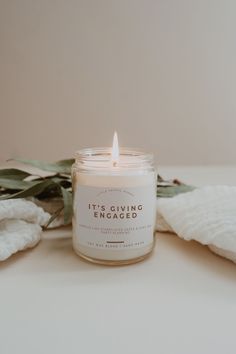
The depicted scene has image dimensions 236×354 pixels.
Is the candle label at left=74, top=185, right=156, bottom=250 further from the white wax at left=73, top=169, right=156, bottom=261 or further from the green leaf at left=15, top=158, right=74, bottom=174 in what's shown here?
the green leaf at left=15, top=158, right=74, bottom=174

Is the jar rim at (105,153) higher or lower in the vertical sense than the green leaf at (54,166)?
higher

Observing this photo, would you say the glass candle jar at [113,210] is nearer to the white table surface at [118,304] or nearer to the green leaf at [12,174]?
the white table surface at [118,304]

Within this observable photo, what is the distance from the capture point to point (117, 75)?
86 cm

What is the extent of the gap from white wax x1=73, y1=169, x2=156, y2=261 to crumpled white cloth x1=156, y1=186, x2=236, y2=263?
5 cm

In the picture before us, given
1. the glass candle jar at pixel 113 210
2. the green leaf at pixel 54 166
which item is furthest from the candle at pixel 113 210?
the green leaf at pixel 54 166

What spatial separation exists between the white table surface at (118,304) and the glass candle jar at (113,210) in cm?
2

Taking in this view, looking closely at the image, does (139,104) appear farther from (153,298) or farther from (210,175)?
(153,298)

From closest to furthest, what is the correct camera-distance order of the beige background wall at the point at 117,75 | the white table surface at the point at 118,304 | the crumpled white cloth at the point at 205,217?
the white table surface at the point at 118,304 < the crumpled white cloth at the point at 205,217 < the beige background wall at the point at 117,75

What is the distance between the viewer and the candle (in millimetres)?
311

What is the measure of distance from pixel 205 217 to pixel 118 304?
5.1 inches

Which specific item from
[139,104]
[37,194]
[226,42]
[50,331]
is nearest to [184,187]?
[37,194]

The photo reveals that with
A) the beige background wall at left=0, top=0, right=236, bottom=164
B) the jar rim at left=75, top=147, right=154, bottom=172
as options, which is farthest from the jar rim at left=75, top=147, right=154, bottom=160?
the beige background wall at left=0, top=0, right=236, bottom=164

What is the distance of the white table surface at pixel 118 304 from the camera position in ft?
0.71

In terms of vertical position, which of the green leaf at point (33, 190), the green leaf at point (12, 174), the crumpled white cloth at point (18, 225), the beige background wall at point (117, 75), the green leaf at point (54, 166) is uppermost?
the beige background wall at point (117, 75)
